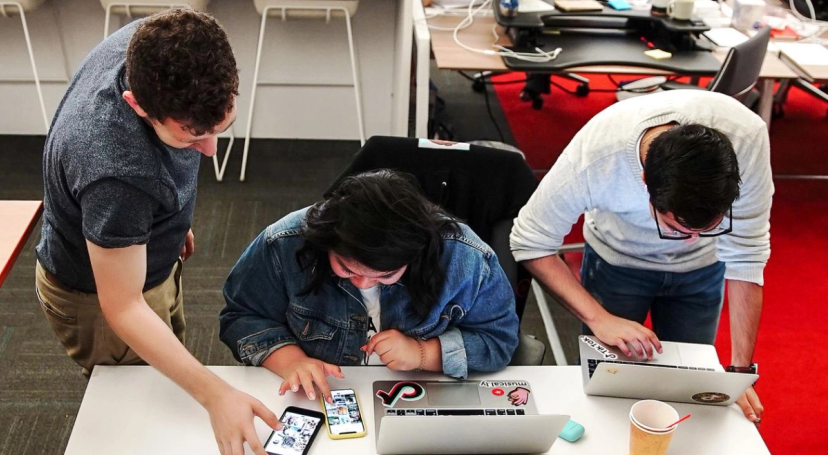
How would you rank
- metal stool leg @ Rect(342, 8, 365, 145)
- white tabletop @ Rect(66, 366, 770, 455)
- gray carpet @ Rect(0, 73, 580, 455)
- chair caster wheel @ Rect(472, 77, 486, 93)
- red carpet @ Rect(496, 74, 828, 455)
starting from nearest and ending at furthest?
white tabletop @ Rect(66, 366, 770, 455)
gray carpet @ Rect(0, 73, 580, 455)
red carpet @ Rect(496, 74, 828, 455)
metal stool leg @ Rect(342, 8, 365, 145)
chair caster wheel @ Rect(472, 77, 486, 93)

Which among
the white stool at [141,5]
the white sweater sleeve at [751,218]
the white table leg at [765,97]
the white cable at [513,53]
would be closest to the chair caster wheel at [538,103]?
the white cable at [513,53]

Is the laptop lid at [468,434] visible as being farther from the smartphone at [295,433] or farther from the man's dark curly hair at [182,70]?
the man's dark curly hair at [182,70]

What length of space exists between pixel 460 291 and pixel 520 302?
46 cm

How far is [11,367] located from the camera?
2.33 meters

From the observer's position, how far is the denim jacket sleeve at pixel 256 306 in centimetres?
143

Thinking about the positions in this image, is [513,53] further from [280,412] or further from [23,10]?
[23,10]

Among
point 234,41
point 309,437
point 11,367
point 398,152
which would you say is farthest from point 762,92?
point 11,367

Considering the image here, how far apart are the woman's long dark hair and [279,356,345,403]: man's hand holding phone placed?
0.56ft

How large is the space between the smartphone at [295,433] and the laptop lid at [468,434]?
12cm

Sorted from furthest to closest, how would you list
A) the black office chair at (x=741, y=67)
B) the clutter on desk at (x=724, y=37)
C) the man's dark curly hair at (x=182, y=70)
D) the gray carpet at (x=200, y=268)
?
Result: 1. the clutter on desk at (x=724, y=37)
2. the black office chair at (x=741, y=67)
3. the gray carpet at (x=200, y=268)
4. the man's dark curly hair at (x=182, y=70)

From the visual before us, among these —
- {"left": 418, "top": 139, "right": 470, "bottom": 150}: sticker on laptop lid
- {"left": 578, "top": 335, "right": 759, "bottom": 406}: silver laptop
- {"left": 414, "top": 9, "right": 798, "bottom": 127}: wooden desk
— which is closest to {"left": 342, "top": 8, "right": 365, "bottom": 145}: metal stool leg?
{"left": 414, "top": 9, "right": 798, "bottom": 127}: wooden desk

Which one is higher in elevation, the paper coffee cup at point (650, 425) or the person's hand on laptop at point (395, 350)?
the paper coffee cup at point (650, 425)

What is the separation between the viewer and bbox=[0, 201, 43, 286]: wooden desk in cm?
160

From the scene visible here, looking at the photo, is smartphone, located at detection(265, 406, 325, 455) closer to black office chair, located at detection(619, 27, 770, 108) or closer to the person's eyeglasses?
the person's eyeglasses
